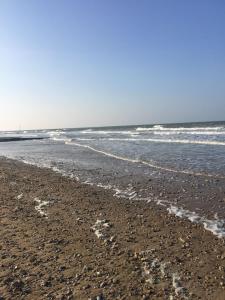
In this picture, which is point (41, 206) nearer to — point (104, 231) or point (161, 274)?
point (104, 231)

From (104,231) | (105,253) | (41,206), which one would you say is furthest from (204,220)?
(41,206)

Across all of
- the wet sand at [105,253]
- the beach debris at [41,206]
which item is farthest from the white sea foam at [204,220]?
the beach debris at [41,206]

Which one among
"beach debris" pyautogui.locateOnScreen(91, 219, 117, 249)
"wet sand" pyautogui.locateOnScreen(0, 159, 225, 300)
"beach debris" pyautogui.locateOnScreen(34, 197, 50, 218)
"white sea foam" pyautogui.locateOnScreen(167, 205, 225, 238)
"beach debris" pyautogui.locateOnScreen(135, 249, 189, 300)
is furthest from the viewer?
"beach debris" pyautogui.locateOnScreen(34, 197, 50, 218)

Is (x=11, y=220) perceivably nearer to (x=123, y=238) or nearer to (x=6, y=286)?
(x=123, y=238)

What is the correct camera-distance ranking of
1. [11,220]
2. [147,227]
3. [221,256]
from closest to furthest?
[221,256], [147,227], [11,220]

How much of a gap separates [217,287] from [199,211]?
482 centimetres

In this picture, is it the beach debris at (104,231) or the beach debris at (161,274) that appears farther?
the beach debris at (104,231)

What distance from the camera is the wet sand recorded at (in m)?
5.71

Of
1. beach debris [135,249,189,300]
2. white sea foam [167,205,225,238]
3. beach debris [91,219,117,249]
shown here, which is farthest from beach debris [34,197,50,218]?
beach debris [135,249,189,300]

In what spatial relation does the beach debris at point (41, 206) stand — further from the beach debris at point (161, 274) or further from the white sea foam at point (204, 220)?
the beach debris at point (161, 274)

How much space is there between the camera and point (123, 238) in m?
8.22

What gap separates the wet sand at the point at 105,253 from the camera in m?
5.71

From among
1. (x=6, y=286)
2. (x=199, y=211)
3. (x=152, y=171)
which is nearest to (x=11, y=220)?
(x=6, y=286)

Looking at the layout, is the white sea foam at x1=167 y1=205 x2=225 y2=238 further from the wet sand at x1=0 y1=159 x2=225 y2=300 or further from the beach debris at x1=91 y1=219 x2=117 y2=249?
the beach debris at x1=91 y1=219 x2=117 y2=249
